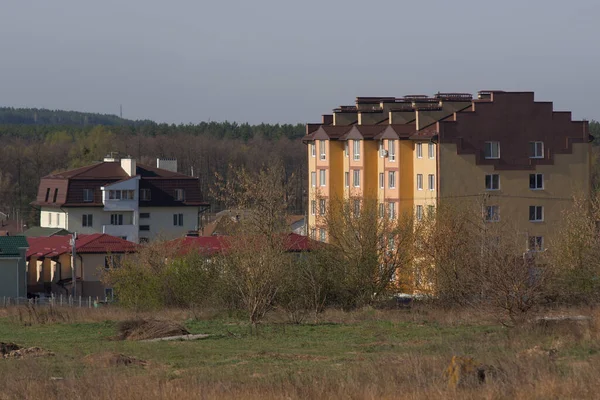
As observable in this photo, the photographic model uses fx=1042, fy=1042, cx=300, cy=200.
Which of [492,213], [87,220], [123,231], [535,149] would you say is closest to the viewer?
[492,213]

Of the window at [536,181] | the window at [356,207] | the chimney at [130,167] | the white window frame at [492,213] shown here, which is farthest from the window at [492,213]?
the chimney at [130,167]

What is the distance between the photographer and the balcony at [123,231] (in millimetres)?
72625

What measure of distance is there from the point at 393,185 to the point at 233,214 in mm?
20083

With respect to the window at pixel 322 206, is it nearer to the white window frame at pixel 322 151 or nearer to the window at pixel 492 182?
the window at pixel 492 182

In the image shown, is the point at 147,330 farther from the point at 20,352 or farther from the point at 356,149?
the point at 356,149

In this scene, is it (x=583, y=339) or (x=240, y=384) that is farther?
(x=583, y=339)

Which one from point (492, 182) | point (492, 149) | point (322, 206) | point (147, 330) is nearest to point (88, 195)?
point (492, 182)

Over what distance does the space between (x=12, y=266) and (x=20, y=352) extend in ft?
87.8

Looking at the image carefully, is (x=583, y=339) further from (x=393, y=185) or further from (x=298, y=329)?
(x=393, y=185)

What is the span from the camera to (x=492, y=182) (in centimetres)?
5259

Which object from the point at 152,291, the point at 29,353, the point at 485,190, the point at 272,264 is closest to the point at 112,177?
the point at 485,190

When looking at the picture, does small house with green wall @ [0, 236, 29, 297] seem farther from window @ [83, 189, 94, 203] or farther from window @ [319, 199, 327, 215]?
window @ [83, 189, 94, 203]

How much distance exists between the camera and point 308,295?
1385 inches

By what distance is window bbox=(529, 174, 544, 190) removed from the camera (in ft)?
173
